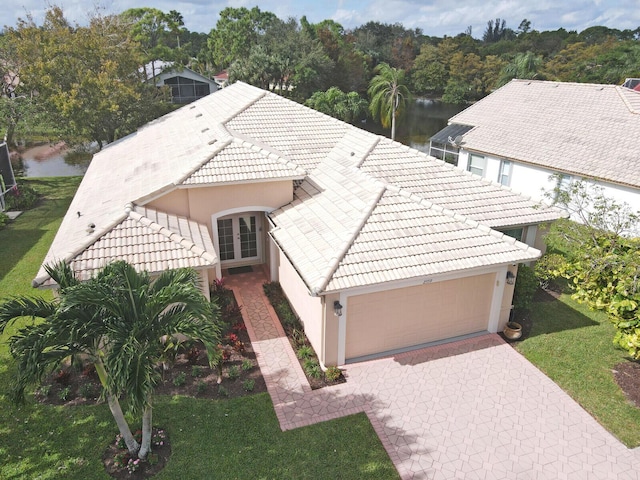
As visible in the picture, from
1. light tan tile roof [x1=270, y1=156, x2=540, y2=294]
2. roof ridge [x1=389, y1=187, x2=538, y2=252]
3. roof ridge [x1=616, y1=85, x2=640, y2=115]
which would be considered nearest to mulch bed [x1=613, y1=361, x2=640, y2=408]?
light tan tile roof [x1=270, y1=156, x2=540, y2=294]

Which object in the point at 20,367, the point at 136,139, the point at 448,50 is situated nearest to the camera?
the point at 20,367

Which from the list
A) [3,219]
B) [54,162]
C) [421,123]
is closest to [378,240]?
[3,219]

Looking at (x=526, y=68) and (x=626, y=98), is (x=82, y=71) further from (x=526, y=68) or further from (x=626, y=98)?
(x=526, y=68)

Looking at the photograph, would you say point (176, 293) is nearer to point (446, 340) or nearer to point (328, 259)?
point (328, 259)

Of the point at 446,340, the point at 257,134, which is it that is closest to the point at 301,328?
the point at 446,340

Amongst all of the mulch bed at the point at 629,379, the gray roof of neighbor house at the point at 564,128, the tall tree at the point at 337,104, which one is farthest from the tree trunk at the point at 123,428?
the tall tree at the point at 337,104

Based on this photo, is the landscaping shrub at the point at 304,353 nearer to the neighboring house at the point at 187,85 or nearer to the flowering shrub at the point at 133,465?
the flowering shrub at the point at 133,465
